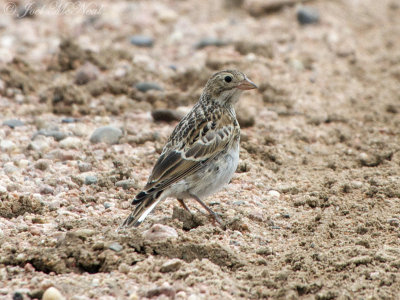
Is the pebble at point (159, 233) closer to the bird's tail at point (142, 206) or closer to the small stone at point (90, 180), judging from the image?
the bird's tail at point (142, 206)

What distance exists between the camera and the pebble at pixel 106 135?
28.3ft

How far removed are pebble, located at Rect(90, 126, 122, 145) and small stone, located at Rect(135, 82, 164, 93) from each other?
157cm

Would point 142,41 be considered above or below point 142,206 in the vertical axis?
above

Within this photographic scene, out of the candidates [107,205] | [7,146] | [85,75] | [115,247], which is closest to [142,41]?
[85,75]

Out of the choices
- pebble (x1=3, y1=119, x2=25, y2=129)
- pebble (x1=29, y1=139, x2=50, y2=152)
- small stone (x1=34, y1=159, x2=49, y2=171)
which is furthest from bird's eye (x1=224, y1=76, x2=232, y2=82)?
pebble (x1=3, y1=119, x2=25, y2=129)

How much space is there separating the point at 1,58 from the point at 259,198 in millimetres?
5563

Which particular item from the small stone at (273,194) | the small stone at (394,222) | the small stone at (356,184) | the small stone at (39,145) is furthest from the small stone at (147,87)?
the small stone at (394,222)

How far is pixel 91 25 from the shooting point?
12.9 m

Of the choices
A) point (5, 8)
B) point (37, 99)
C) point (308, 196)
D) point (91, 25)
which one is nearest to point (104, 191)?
point (308, 196)

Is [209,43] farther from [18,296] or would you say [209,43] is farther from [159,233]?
[18,296]

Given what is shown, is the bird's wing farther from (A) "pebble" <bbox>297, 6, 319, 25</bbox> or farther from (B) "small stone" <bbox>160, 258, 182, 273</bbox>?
(A) "pebble" <bbox>297, 6, 319, 25</bbox>

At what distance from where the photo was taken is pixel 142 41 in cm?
1209

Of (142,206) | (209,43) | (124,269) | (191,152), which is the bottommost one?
(124,269)

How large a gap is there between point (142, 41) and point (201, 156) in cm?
561
